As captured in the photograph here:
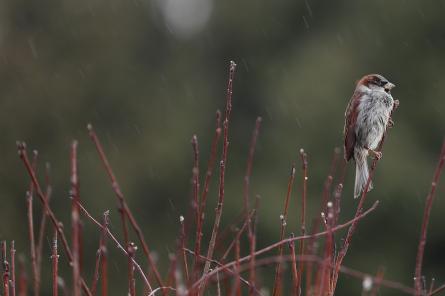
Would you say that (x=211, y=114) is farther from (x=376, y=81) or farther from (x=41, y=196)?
(x=41, y=196)

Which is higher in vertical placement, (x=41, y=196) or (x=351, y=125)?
(x=41, y=196)

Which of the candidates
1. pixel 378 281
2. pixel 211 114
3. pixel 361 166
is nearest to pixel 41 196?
pixel 378 281

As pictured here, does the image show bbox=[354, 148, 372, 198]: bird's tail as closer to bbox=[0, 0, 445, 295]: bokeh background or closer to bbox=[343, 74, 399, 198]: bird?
bbox=[343, 74, 399, 198]: bird

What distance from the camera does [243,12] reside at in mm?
22391

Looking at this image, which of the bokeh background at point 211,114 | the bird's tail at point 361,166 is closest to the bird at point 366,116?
the bird's tail at point 361,166

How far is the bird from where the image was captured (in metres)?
5.20

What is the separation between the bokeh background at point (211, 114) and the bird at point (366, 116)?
34.3 feet

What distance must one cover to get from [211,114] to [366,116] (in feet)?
49.8

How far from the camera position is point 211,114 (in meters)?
20.4

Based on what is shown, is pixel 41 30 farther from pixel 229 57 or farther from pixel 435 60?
pixel 435 60

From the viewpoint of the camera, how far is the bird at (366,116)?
520cm

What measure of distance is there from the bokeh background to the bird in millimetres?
10465

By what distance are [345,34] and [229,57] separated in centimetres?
406

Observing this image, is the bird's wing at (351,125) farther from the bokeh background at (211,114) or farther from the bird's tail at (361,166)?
the bokeh background at (211,114)
